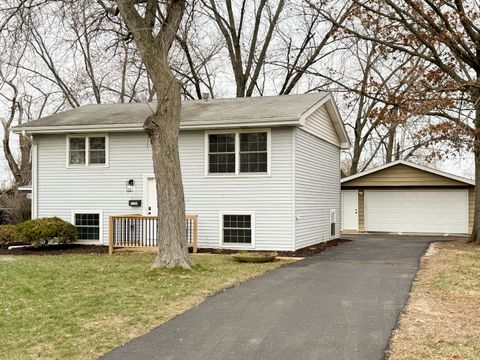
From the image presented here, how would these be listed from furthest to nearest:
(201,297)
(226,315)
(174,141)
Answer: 1. (174,141)
2. (201,297)
3. (226,315)

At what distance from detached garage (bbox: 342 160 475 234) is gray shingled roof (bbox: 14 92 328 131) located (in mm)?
8082

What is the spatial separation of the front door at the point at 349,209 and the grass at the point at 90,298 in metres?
13.4

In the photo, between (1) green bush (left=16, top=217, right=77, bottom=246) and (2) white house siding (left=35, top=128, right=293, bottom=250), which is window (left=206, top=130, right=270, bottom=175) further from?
(1) green bush (left=16, top=217, right=77, bottom=246)

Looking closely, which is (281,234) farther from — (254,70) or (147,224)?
(254,70)

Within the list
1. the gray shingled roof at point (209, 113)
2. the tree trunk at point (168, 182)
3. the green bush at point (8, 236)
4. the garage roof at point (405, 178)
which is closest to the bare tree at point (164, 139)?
the tree trunk at point (168, 182)

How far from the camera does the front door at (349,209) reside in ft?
84.7

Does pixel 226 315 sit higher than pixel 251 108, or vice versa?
pixel 251 108

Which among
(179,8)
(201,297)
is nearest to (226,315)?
A: (201,297)

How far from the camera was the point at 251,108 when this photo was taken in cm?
1669

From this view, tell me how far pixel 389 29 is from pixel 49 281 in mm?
12658

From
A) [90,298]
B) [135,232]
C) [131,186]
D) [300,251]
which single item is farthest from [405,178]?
[90,298]

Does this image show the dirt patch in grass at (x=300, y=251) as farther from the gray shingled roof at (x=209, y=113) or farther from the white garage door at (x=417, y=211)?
the white garage door at (x=417, y=211)

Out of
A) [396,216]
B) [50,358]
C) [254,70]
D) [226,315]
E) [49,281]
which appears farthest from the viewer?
[254,70]

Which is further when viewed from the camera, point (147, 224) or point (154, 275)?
point (147, 224)
